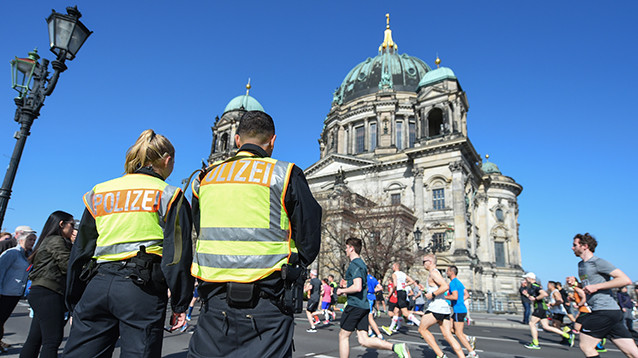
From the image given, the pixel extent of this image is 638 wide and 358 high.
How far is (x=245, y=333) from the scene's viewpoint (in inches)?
85.1

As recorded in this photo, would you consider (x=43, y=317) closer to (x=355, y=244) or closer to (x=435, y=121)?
(x=355, y=244)

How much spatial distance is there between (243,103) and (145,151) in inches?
2092

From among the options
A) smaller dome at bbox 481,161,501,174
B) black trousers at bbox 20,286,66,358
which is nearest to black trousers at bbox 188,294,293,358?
black trousers at bbox 20,286,66,358

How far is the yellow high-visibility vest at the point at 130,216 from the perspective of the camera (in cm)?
280

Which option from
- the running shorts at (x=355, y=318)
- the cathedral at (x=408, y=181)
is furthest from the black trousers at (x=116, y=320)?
the cathedral at (x=408, y=181)

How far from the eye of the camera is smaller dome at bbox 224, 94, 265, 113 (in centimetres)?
5381

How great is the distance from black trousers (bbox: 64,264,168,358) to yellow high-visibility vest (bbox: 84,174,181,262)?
7.9 inches

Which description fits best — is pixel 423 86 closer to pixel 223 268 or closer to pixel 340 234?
pixel 340 234

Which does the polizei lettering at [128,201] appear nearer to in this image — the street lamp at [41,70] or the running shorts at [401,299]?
the street lamp at [41,70]

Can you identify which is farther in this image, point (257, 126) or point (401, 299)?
point (401, 299)

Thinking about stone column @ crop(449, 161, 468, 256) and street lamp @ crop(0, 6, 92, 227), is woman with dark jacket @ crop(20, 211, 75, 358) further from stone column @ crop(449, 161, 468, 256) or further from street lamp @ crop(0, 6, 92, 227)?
stone column @ crop(449, 161, 468, 256)

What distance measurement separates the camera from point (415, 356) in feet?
22.8

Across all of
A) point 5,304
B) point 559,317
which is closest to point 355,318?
point 5,304

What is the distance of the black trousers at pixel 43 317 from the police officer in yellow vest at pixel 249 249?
2.56 metres
